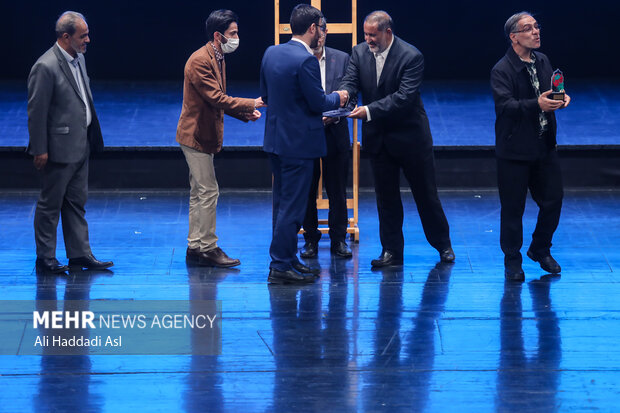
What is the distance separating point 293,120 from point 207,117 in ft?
2.10

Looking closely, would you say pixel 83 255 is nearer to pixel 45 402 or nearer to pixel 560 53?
pixel 45 402

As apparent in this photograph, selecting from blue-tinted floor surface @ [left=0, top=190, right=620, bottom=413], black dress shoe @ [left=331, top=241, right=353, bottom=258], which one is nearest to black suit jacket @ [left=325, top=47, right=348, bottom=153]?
black dress shoe @ [left=331, top=241, right=353, bottom=258]

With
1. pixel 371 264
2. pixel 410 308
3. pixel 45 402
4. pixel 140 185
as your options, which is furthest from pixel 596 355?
pixel 140 185

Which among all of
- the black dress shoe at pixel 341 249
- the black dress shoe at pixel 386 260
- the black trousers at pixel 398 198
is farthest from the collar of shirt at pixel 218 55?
the black dress shoe at pixel 386 260

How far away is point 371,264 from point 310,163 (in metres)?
0.77

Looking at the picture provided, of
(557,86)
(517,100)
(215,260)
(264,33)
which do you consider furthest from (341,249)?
(264,33)

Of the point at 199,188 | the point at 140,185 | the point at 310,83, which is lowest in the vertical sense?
the point at 140,185

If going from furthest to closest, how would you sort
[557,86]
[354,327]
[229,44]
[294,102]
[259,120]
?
[259,120] < [229,44] < [294,102] < [557,86] < [354,327]

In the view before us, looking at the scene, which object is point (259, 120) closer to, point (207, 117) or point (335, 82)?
point (335, 82)

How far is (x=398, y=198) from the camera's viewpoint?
5469 mm

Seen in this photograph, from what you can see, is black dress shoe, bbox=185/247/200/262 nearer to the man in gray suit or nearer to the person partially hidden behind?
the man in gray suit

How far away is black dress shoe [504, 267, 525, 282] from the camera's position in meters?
5.06

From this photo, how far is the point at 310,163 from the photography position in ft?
16.3

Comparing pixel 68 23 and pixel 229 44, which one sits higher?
pixel 68 23
